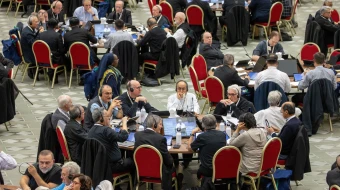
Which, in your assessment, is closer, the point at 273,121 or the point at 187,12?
the point at 273,121

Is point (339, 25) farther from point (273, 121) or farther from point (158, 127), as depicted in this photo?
point (158, 127)

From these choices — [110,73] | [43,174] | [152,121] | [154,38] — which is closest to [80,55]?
[154,38]

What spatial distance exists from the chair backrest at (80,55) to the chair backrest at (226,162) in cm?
542

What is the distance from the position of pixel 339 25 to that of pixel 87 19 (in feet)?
16.1

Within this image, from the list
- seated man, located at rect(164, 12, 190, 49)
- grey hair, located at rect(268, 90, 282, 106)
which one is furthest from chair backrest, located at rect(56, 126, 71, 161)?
seated man, located at rect(164, 12, 190, 49)

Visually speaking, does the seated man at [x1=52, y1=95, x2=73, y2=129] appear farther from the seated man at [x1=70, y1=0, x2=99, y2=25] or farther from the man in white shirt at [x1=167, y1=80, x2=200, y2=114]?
the seated man at [x1=70, y1=0, x2=99, y2=25]

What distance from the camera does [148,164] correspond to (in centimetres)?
1183

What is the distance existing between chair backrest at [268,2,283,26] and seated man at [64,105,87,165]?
7.82 m

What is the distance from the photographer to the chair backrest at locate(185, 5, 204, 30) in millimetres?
18984

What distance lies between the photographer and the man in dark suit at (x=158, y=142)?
11.8 m

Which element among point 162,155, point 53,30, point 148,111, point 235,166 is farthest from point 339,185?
point 53,30

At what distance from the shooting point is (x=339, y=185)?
1131 centimetres

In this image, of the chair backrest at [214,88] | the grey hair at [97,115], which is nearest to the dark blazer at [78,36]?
the chair backrest at [214,88]

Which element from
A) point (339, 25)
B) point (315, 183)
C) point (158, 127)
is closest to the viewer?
point (158, 127)
